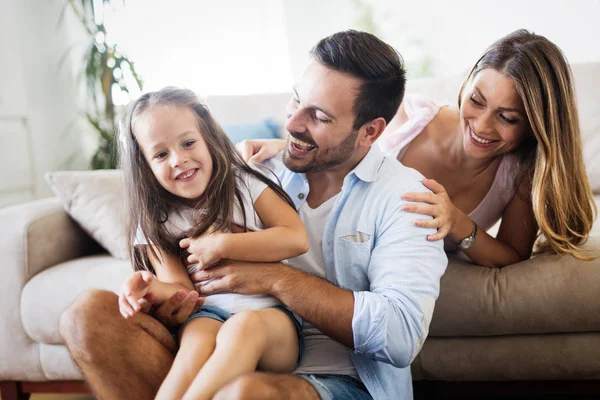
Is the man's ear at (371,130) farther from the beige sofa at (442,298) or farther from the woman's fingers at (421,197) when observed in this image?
the beige sofa at (442,298)

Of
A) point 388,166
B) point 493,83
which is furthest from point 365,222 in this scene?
point 493,83

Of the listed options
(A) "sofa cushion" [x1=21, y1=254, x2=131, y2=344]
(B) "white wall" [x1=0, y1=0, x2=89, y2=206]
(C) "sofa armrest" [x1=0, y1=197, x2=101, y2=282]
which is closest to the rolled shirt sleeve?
(A) "sofa cushion" [x1=21, y1=254, x2=131, y2=344]

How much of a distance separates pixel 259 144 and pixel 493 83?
0.64 meters

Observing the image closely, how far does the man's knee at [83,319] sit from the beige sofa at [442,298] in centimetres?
58

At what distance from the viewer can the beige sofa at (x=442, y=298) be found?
4.97 feet

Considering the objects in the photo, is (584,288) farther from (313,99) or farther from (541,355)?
(313,99)

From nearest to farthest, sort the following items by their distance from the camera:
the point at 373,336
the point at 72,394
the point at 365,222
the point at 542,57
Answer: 1. the point at 373,336
2. the point at 365,222
3. the point at 542,57
4. the point at 72,394

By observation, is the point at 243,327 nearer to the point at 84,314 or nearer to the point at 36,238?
the point at 84,314

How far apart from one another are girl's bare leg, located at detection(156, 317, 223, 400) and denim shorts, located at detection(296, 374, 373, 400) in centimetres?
18

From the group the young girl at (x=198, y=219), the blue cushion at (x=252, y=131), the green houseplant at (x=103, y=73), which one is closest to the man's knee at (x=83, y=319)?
the young girl at (x=198, y=219)

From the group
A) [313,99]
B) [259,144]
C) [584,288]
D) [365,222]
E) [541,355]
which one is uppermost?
[313,99]

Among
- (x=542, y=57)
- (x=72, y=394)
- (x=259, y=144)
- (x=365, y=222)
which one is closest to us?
(x=365, y=222)

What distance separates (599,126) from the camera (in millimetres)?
2191

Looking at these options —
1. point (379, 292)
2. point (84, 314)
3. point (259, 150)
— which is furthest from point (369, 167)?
point (84, 314)
